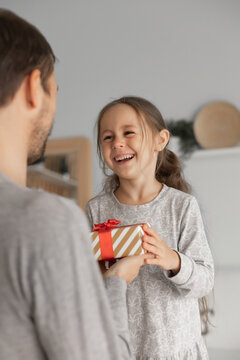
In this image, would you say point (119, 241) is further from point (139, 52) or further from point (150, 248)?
point (139, 52)

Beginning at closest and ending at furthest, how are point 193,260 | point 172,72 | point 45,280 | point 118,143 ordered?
point 45,280 < point 193,260 < point 118,143 < point 172,72

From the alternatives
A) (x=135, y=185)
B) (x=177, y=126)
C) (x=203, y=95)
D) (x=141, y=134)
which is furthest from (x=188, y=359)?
(x=203, y=95)

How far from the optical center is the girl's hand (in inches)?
37.0

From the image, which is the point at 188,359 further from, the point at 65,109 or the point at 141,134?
the point at 65,109

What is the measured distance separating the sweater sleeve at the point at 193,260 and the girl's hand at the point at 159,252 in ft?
0.07

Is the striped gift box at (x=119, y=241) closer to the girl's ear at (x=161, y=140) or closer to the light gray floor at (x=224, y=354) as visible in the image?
the girl's ear at (x=161, y=140)

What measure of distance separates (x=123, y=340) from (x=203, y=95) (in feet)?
7.61

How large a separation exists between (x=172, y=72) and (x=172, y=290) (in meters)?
2.01

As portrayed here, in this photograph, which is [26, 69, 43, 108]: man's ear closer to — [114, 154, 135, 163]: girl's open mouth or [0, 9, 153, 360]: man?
[0, 9, 153, 360]: man

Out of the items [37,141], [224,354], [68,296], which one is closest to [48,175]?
[224,354]

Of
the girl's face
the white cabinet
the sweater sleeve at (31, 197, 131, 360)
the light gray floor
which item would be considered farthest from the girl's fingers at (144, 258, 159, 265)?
the light gray floor

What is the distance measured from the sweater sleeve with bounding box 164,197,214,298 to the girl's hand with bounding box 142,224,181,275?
2cm

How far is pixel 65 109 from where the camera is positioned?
3.09 meters

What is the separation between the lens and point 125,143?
116cm
